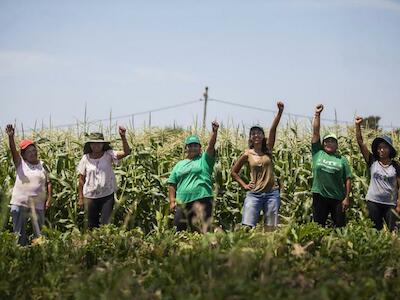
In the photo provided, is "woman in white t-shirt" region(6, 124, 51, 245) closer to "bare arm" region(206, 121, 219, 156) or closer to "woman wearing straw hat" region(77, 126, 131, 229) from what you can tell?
"woman wearing straw hat" region(77, 126, 131, 229)

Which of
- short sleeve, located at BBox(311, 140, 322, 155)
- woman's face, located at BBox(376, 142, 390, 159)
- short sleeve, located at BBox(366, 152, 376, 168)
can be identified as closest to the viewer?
woman's face, located at BBox(376, 142, 390, 159)

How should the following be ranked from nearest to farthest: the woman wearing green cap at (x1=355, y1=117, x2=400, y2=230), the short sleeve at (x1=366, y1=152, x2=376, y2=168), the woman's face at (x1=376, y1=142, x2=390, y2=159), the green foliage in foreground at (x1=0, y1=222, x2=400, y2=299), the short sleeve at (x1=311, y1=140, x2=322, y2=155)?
the green foliage in foreground at (x1=0, y1=222, x2=400, y2=299), the woman wearing green cap at (x1=355, y1=117, x2=400, y2=230), the woman's face at (x1=376, y1=142, x2=390, y2=159), the short sleeve at (x1=366, y1=152, x2=376, y2=168), the short sleeve at (x1=311, y1=140, x2=322, y2=155)

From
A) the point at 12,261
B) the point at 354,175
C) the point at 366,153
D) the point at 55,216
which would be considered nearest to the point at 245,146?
the point at 354,175

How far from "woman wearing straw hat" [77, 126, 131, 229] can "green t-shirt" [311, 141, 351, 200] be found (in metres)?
2.26

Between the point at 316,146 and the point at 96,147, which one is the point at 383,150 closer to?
the point at 316,146

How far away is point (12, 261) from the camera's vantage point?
4.12 m

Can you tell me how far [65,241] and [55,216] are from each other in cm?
401

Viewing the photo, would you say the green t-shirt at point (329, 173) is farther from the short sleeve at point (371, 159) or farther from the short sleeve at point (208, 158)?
the short sleeve at point (208, 158)

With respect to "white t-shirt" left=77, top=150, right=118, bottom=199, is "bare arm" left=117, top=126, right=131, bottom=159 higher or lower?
higher

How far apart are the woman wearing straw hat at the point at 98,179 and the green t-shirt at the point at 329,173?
2260 millimetres

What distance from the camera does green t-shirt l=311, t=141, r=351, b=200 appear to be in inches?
283

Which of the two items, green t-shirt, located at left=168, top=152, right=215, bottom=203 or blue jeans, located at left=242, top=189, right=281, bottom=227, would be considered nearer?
blue jeans, located at left=242, top=189, right=281, bottom=227

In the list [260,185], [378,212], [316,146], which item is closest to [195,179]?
[260,185]

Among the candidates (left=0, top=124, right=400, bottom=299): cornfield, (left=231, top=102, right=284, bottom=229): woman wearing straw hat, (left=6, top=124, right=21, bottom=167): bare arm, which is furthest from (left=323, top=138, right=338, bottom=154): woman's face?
(left=6, top=124, right=21, bottom=167): bare arm
